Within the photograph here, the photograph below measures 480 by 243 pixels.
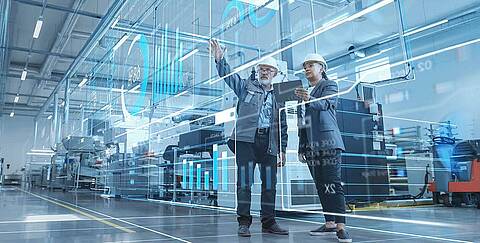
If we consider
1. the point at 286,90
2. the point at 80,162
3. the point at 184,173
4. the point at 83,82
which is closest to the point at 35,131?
the point at 83,82

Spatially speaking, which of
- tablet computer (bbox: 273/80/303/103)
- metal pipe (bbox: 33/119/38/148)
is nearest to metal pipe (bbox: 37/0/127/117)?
tablet computer (bbox: 273/80/303/103)

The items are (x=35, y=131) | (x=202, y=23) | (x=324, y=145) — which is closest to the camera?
(x=324, y=145)

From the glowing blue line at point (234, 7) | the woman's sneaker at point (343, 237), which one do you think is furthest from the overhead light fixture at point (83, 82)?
the woman's sneaker at point (343, 237)

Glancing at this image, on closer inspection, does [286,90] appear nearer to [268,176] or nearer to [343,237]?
[268,176]

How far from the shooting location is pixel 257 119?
247 centimetres

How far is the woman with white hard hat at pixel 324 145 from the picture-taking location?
2137 mm

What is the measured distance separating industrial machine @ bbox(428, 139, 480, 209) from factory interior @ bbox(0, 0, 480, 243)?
0.7 inches

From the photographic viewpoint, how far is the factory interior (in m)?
2.57

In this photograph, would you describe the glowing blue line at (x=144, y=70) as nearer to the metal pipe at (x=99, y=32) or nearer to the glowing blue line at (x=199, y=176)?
the metal pipe at (x=99, y=32)

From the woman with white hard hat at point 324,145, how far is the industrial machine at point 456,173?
3.24 metres

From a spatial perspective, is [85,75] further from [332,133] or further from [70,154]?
[332,133]

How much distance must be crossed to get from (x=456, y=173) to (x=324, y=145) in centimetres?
366

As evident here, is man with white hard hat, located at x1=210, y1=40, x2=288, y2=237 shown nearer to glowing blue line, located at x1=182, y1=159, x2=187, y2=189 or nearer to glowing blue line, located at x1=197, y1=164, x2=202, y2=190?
glowing blue line, located at x1=197, y1=164, x2=202, y2=190

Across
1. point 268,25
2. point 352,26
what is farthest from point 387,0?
point 352,26
